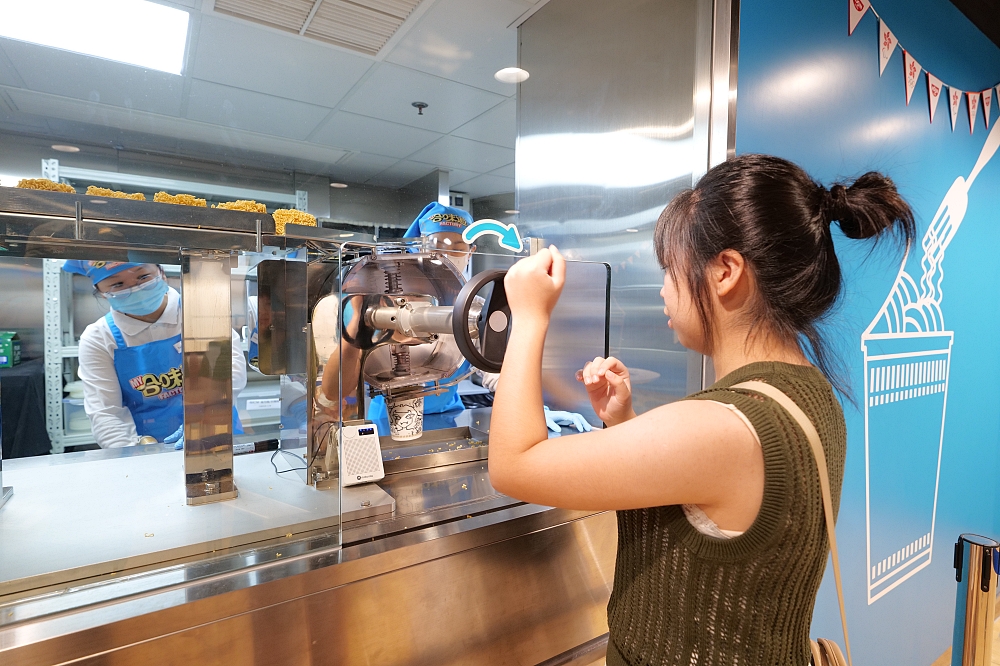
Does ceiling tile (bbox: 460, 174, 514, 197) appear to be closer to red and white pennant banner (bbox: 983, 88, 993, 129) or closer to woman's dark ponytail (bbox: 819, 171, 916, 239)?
woman's dark ponytail (bbox: 819, 171, 916, 239)

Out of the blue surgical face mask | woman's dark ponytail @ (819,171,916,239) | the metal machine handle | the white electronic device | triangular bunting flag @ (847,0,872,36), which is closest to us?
woman's dark ponytail @ (819,171,916,239)

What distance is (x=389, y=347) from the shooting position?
89 cm

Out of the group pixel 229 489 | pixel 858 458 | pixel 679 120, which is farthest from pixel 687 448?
pixel 858 458

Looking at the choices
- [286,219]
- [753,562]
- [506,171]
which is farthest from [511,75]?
[753,562]

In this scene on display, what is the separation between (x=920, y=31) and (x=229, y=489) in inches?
90.1

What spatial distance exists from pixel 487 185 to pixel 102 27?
54.8 inches

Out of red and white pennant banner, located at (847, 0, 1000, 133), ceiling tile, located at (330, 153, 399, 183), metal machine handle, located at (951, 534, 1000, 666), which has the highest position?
red and white pennant banner, located at (847, 0, 1000, 133)

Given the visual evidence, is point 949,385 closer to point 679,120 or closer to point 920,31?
point 920,31

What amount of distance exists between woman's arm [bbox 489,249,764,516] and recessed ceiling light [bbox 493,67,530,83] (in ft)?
4.33

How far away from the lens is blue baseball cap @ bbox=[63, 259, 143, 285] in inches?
36.5

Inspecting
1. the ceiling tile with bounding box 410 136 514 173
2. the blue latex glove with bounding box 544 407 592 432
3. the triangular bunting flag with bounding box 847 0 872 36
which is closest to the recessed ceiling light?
the ceiling tile with bounding box 410 136 514 173

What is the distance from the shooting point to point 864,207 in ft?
2.18

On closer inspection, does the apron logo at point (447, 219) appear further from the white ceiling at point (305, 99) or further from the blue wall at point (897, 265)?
the blue wall at point (897, 265)

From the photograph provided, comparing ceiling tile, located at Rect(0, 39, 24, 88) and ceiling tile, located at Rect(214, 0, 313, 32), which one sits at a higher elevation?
ceiling tile, located at Rect(214, 0, 313, 32)
